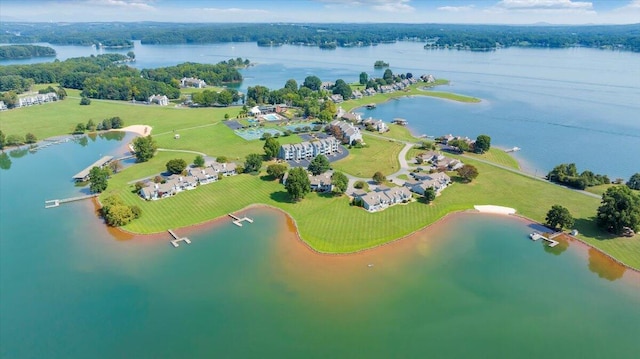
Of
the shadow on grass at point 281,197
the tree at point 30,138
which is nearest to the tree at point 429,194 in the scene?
the shadow on grass at point 281,197

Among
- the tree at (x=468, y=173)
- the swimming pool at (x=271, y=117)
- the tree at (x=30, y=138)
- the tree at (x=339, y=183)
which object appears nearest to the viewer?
the tree at (x=339, y=183)

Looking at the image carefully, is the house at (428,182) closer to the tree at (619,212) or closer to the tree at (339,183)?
the tree at (339,183)

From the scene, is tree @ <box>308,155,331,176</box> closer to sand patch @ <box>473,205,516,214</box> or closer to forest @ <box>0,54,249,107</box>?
sand patch @ <box>473,205,516,214</box>

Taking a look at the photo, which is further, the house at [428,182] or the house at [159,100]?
the house at [159,100]

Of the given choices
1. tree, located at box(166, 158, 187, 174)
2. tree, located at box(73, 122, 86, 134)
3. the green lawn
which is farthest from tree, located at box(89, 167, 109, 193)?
tree, located at box(73, 122, 86, 134)

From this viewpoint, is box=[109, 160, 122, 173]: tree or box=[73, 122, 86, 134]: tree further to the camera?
box=[73, 122, 86, 134]: tree

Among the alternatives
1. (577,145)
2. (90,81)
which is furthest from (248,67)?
(577,145)
